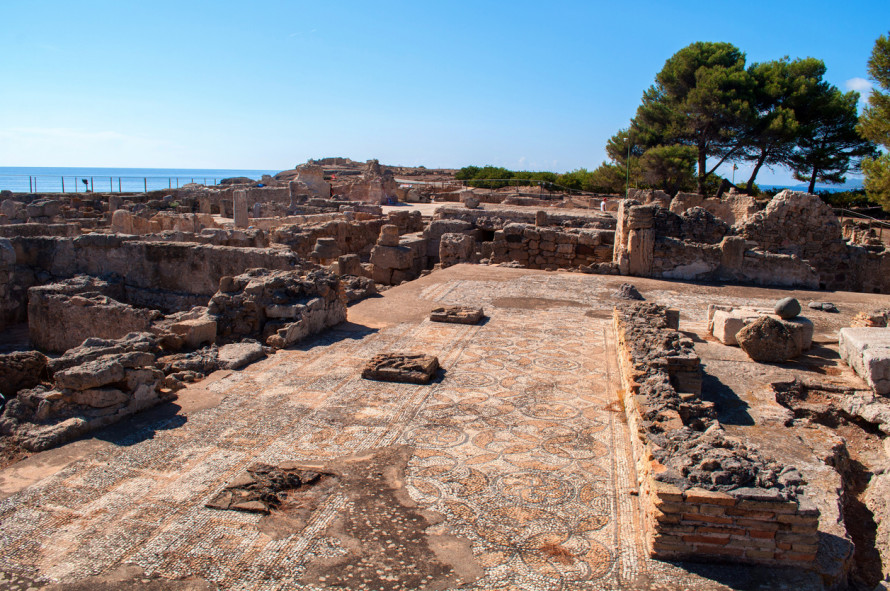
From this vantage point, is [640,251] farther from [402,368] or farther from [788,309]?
[402,368]

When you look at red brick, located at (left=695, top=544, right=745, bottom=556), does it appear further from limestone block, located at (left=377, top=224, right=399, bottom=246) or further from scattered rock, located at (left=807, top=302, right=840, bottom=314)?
limestone block, located at (left=377, top=224, right=399, bottom=246)

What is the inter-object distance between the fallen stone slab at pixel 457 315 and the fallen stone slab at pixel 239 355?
260 centimetres

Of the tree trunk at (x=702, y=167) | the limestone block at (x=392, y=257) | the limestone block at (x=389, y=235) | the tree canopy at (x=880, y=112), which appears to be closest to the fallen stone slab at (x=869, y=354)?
the limestone block at (x=392, y=257)

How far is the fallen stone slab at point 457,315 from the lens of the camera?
8359 millimetres

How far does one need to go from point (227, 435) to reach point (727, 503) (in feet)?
11.6

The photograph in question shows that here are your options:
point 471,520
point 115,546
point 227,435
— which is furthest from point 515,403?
point 115,546

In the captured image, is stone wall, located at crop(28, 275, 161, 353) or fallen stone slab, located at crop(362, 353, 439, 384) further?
stone wall, located at crop(28, 275, 161, 353)

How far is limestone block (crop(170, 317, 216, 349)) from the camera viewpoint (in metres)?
7.38

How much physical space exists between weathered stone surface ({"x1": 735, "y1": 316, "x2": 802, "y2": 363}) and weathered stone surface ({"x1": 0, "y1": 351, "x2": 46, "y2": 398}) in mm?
7786

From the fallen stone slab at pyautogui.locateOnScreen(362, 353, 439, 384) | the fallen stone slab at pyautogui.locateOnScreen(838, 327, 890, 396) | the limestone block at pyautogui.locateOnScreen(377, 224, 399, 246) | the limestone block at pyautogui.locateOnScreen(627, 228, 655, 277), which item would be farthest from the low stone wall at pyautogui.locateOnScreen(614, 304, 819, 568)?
the limestone block at pyautogui.locateOnScreen(377, 224, 399, 246)

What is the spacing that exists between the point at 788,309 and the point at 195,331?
7.50 m

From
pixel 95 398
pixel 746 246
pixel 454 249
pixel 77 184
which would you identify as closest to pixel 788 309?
pixel 746 246

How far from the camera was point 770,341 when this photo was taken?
689 cm

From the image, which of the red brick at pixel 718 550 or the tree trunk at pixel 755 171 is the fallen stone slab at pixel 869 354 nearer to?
the red brick at pixel 718 550
